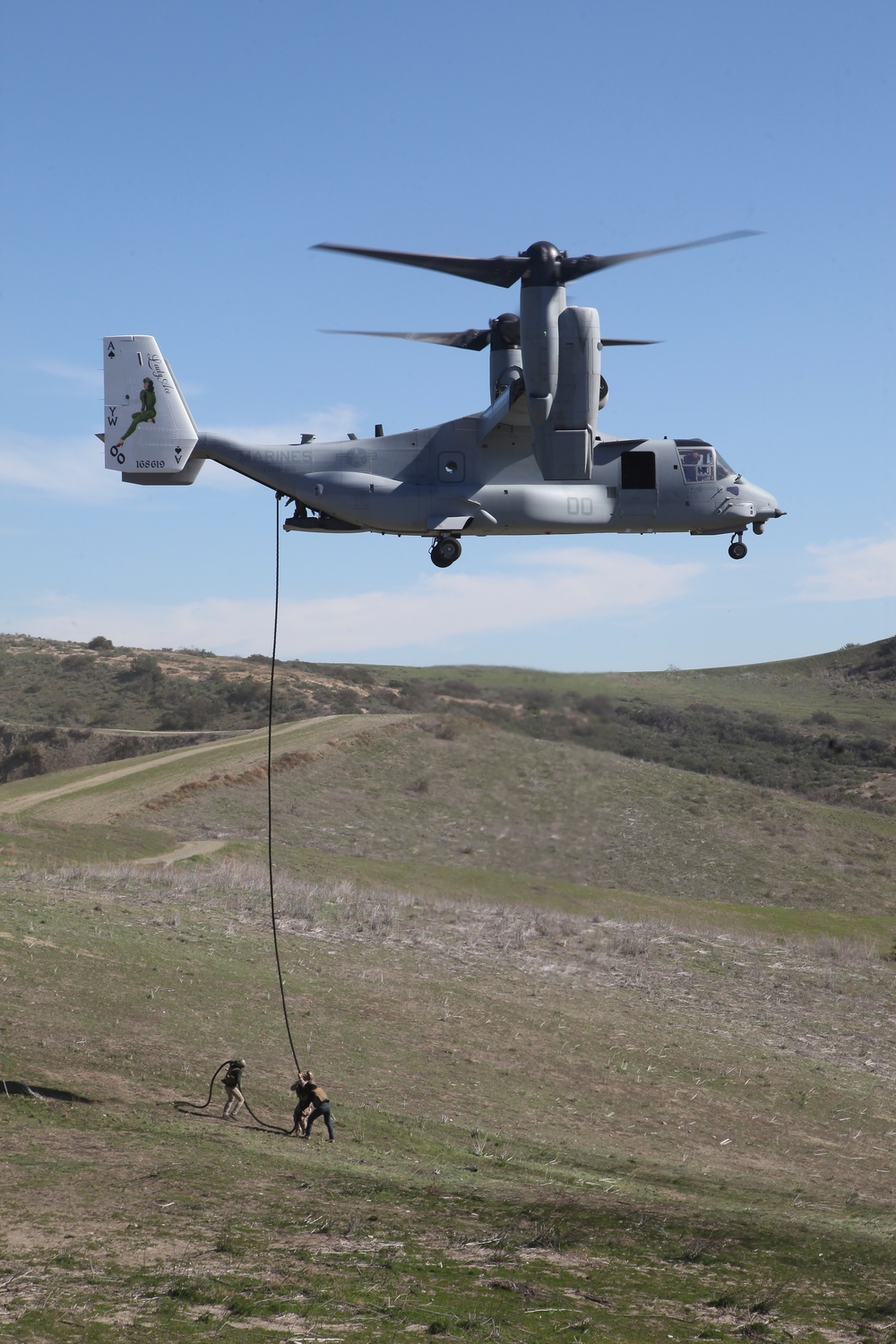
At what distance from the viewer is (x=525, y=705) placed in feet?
78.1

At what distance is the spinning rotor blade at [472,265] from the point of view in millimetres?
22172

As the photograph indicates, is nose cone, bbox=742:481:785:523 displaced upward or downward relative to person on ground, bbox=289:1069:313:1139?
upward

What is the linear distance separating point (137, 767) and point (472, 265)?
160 ft

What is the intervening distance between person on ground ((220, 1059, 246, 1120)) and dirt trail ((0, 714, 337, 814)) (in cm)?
3438

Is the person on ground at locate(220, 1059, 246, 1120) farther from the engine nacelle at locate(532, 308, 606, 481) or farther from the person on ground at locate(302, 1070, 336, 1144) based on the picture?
the engine nacelle at locate(532, 308, 606, 481)

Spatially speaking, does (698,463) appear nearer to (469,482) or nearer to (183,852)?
(469,482)

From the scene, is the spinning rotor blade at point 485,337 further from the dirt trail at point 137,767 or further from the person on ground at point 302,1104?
the dirt trail at point 137,767

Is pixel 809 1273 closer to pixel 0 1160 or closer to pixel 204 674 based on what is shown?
pixel 0 1160

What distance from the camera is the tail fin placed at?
24.1 meters

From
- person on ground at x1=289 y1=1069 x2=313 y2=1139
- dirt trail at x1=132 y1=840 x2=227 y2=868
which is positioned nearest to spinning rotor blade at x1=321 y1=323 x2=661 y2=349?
person on ground at x1=289 y1=1069 x2=313 y2=1139

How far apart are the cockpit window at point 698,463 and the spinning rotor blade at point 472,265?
4.97m

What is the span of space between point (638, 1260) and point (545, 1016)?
17756 mm

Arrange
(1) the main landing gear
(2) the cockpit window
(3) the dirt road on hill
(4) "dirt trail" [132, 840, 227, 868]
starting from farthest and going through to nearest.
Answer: (3) the dirt road on hill
(4) "dirt trail" [132, 840, 227, 868]
(2) the cockpit window
(1) the main landing gear

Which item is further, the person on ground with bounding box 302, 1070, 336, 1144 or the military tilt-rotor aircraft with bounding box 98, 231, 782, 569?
the person on ground with bounding box 302, 1070, 336, 1144
